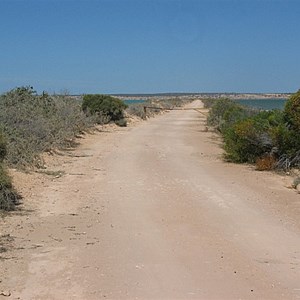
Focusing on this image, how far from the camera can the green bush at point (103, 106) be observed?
38.4 meters

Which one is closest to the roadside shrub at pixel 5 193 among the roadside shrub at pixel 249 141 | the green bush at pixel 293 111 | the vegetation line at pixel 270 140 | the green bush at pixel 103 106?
the vegetation line at pixel 270 140

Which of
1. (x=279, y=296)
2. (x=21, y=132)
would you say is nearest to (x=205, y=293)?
(x=279, y=296)

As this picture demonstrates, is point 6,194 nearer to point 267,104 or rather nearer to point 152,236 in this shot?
point 152,236

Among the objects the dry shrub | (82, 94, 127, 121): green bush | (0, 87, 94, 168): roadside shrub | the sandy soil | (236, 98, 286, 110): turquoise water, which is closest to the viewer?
the sandy soil

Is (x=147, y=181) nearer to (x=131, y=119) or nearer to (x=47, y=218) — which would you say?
(x=47, y=218)

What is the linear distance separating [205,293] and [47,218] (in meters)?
4.78

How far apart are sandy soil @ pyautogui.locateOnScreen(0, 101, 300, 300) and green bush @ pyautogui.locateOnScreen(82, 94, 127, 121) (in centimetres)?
2216

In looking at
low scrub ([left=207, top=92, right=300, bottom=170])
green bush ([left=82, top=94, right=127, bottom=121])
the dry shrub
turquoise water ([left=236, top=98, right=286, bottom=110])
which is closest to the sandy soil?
the dry shrub

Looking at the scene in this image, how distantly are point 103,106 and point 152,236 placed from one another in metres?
30.5

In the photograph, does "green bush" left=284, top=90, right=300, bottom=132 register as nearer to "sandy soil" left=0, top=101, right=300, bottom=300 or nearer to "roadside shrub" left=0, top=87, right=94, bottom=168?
"sandy soil" left=0, top=101, right=300, bottom=300

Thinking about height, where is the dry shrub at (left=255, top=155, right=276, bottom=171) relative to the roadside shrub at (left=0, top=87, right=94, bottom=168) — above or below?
below

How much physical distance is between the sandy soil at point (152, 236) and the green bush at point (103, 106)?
22.2m

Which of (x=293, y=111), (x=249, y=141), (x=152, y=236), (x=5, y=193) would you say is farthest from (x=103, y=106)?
(x=152, y=236)

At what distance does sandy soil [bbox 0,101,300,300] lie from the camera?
645 cm
